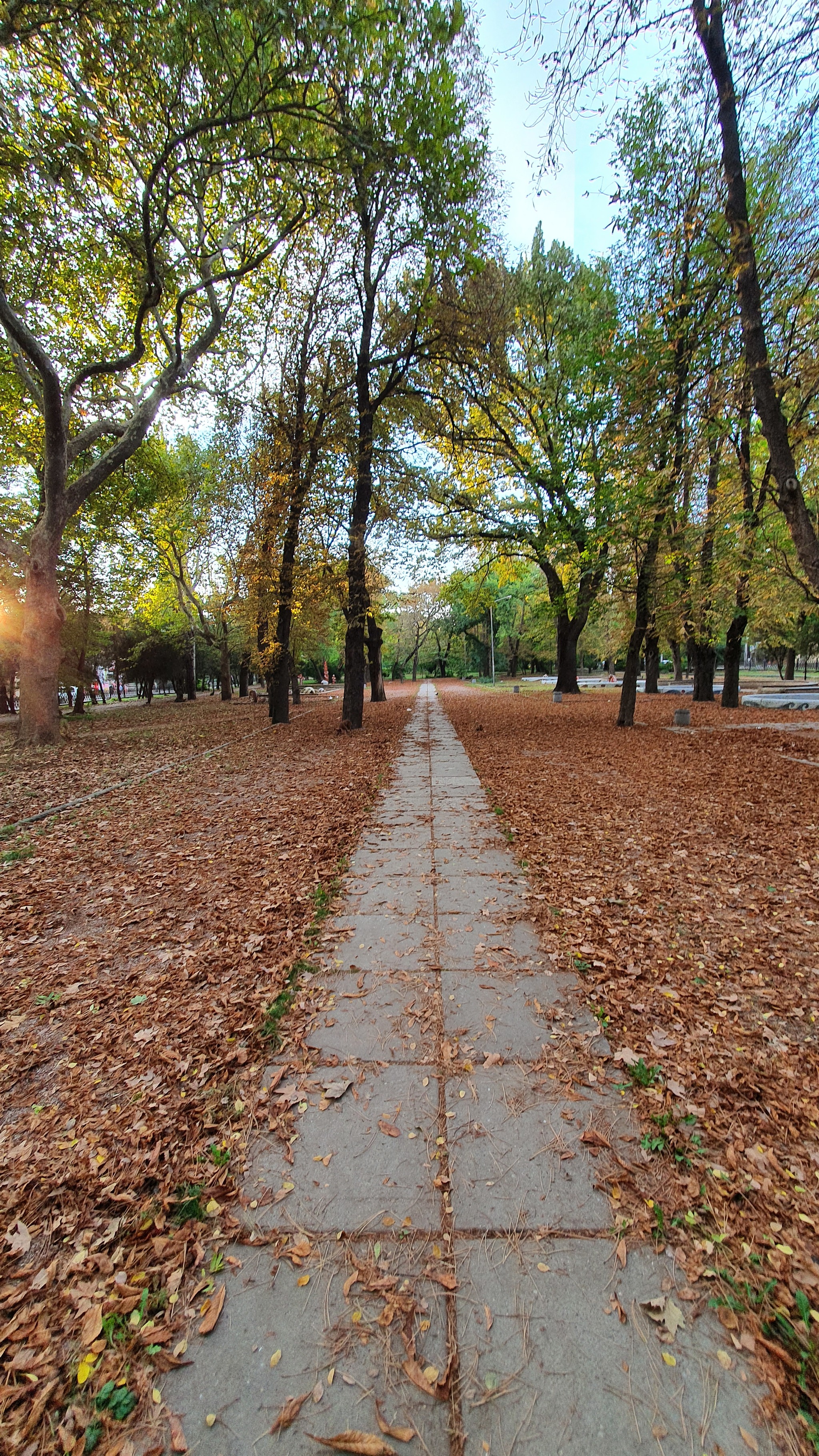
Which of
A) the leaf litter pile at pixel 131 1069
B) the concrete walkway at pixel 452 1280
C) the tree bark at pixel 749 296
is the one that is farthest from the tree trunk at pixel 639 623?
the concrete walkway at pixel 452 1280

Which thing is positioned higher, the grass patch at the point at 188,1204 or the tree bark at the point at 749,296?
the tree bark at the point at 749,296

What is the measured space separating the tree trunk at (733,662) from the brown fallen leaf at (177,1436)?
51.4ft

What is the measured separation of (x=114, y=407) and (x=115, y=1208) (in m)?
15.7

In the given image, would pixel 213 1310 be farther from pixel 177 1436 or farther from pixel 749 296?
pixel 749 296

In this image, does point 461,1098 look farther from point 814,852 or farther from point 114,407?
point 114,407

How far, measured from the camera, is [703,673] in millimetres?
17016

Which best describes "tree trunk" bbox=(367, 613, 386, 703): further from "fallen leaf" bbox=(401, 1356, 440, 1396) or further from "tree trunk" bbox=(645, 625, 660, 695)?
"fallen leaf" bbox=(401, 1356, 440, 1396)

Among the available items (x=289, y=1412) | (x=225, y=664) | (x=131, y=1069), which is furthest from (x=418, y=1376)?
(x=225, y=664)

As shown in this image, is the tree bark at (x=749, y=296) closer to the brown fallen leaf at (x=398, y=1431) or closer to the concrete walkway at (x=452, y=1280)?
the concrete walkway at (x=452, y=1280)

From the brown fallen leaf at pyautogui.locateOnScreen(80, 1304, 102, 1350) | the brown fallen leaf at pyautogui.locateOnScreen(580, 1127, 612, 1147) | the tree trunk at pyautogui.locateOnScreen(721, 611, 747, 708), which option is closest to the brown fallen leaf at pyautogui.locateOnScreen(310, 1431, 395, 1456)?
the brown fallen leaf at pyautogui.locateOnScreen(80, 1304, 102, 1350)

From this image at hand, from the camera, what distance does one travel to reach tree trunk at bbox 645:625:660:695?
12078 millimetres

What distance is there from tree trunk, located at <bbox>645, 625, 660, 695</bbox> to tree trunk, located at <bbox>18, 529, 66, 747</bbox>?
1156cm

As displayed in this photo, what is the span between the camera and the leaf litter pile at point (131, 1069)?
126 centimetres

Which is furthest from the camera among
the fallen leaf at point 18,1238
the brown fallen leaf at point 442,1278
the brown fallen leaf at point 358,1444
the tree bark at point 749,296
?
the tree bark at point 749,296
